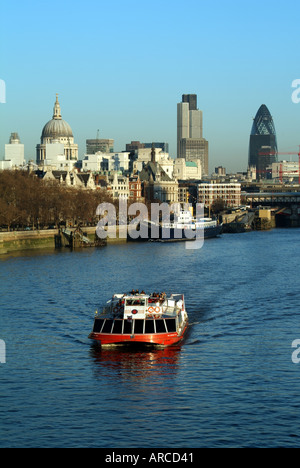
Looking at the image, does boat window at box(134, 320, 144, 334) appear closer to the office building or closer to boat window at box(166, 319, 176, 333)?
boat window at box(166, 319, 176, 333)

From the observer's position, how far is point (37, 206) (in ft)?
274

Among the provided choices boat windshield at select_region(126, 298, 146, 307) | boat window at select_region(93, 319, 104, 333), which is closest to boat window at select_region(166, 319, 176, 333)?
boat windshield at select_region(126, 298, 146, 307)

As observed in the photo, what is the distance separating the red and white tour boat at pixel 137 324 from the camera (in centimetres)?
3047

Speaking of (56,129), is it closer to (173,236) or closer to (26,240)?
(173,236)

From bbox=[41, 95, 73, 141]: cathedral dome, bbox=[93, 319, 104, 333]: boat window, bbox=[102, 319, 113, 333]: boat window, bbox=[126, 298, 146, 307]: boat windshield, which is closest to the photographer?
bbox=[102, 319, 113, 333]: boat window

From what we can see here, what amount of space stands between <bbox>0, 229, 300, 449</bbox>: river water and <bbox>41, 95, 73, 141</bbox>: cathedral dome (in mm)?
142127

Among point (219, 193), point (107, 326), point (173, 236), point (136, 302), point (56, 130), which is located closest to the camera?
point (107, 326)

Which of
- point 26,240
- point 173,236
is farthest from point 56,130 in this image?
point 26,240

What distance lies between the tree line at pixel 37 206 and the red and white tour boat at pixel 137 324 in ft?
146


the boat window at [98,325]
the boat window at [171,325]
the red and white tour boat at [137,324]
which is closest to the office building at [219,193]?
the red and white tour boat at [137,324]

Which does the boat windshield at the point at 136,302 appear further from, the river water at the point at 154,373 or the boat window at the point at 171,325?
the river water at the point at 154,373

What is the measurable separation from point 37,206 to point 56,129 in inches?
4219

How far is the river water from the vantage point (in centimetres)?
2172

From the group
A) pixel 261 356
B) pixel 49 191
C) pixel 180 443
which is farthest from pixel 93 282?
pixel 49 191
